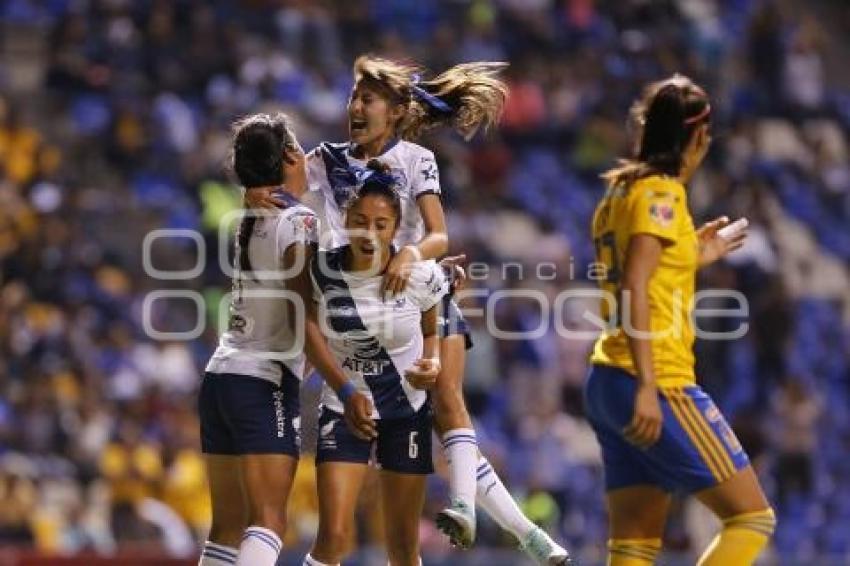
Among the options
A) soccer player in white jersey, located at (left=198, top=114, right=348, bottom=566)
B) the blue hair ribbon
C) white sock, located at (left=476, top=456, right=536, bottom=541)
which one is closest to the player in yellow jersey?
white sock, located at (left=476, top=456, right=536, bottom=541)

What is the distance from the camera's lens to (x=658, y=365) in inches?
331

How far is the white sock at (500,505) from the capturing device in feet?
29.8

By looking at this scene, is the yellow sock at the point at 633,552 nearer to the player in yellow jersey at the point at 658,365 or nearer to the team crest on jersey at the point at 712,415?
the player in yellow jersey at the point at 658,365

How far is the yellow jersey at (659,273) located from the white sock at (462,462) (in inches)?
29.2

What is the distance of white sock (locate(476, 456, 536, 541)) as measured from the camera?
9094 millimetres

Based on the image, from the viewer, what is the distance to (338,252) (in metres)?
8.77

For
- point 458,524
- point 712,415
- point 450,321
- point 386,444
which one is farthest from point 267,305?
point 712,415

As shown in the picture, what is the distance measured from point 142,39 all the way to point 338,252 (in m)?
11.3

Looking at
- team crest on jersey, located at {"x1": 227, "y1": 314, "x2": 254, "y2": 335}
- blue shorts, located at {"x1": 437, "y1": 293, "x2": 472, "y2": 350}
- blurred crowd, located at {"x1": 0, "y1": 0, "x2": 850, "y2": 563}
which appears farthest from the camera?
blurred crowd, located at {"x1": 0, "y1": 0, "x2": 850, "y2": 563}

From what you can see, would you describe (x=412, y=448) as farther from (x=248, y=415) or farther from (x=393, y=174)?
(x=393, y=174)

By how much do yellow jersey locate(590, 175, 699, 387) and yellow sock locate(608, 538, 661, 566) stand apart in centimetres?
74

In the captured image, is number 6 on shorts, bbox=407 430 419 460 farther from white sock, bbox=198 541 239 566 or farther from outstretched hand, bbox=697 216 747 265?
outstretched hand, bbox=697 216 747 265

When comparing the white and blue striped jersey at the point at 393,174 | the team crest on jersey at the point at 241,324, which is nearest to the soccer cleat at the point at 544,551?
the white and blue striped jersey at the point at 393,174

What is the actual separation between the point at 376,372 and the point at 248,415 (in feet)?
2.04
